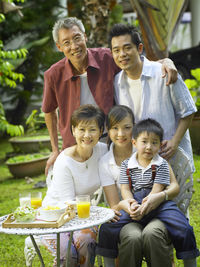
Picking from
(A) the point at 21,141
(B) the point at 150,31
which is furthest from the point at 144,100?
(A) the point at 21,141

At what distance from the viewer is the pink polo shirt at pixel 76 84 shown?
3.25 meters

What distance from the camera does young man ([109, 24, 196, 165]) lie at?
291cm

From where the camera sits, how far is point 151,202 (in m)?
2.50

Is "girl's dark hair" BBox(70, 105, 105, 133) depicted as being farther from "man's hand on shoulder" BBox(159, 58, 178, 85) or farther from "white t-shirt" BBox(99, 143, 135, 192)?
"man's hand on shoulder" BBox(159, 58, 178, 85)

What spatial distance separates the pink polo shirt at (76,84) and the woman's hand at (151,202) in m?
0.92

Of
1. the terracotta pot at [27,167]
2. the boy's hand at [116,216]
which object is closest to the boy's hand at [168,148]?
the boy's hand at [116,216]

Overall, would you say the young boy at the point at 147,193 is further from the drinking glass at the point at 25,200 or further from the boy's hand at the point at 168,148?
the drinking glass at the point at 25,200

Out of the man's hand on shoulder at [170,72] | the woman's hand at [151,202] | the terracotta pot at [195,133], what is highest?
the man's hand on shoulder at [170,72]

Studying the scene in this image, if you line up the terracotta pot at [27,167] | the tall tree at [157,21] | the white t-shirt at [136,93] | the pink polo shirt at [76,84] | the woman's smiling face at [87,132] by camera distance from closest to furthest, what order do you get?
the woman's smiling face at [87,132]
the white t-shirt at [136,93]
the pink polo shirt at [76,84]
the tall tree at [157,21]
the terracotta pot at [27,167]

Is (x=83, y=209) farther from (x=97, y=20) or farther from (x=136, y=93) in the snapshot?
(x=97, y=20)

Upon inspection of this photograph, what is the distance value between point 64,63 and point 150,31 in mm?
2707

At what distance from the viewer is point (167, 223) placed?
2.47 meters

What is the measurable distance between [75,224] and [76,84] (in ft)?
4.47

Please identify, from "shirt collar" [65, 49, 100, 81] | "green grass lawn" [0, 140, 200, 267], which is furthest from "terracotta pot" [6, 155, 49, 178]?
"shirt collar" [65, 49, 100, 81]
